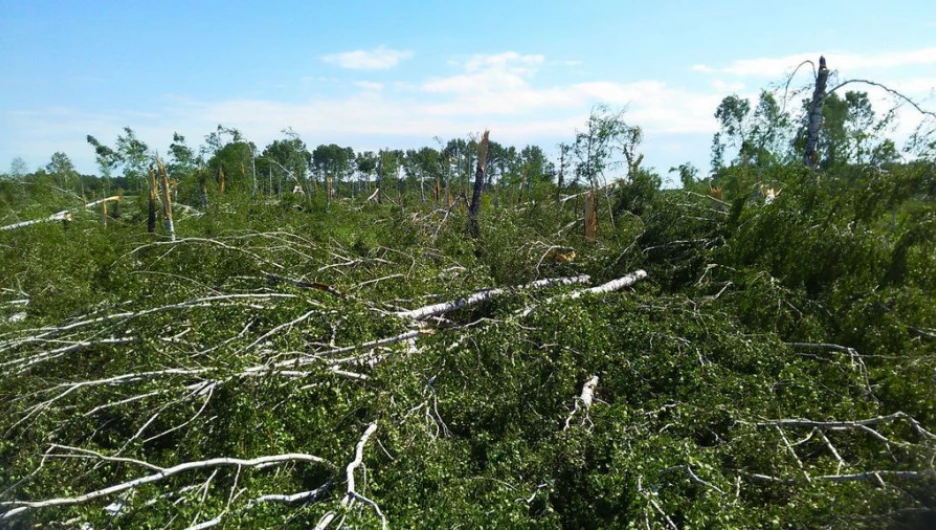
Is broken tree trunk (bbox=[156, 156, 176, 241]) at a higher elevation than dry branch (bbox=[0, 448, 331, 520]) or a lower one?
higher

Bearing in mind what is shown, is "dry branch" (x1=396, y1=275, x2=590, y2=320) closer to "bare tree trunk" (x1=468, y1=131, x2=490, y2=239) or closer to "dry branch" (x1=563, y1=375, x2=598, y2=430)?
"dry branch" (x1=563, y1=375, x2=598, y2=430)

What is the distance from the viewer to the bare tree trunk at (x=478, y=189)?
26.1 ft

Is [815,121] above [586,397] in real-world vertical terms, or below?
above

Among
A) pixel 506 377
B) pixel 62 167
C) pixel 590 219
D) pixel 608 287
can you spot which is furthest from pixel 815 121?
pixel 62 167

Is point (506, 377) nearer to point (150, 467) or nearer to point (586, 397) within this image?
point (586, 397)

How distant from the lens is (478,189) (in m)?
8.73

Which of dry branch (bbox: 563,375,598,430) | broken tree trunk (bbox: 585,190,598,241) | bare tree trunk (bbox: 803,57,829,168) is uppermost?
bare tree trunk (bbox: 803,57,829,168)

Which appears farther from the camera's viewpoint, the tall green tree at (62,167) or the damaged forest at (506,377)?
the tall green tree at (62,167)

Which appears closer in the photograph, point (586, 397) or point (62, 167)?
point (586, 397)

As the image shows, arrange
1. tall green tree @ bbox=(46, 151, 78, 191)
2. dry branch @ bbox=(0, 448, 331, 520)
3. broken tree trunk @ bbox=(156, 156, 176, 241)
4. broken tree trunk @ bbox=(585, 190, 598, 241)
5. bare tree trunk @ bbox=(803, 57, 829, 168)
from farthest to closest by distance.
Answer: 1. tall green tree @ bbox=(46, 151, 78, 191)
2. broken tree trunk @ bbox=(156, 156, 176, 241)
3. broken tree trunk @ bbox=(585, 190, 598, 241)
4. bare tree trunk @ bbox=(803, 57, 829, 168)
5. dry branch @ bbox=(0, 448, 331, 520)

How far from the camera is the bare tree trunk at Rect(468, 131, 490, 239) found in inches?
313

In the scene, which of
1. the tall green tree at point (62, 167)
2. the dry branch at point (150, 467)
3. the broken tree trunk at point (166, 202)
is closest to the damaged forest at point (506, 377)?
the dry branch at point (150, 467)

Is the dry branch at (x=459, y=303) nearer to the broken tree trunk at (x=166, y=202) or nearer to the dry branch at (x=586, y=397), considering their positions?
the dry branch at (x=586, y=397)

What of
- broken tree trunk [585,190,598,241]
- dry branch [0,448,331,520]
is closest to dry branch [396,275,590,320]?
dry branch [0,448,331,520]
